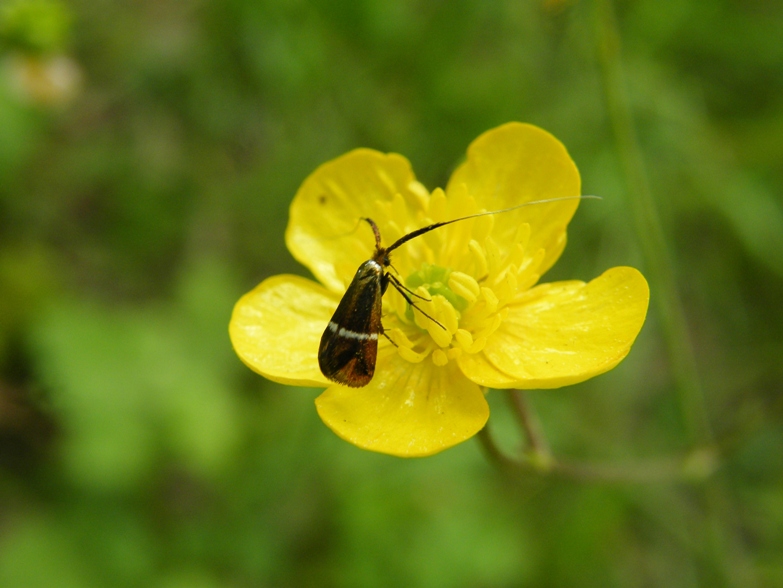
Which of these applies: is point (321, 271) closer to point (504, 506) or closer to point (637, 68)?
point (504, 506)

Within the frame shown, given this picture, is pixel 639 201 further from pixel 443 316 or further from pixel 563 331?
pixel 443 316

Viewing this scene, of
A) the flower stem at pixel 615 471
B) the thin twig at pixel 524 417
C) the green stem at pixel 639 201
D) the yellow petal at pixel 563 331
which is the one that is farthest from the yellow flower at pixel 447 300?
the green stem at pixel 639 201

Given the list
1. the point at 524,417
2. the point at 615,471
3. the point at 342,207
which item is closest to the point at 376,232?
the point at 342,207

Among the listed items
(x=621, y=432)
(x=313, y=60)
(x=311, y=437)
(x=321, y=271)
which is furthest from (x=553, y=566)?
(x=313, y=60)

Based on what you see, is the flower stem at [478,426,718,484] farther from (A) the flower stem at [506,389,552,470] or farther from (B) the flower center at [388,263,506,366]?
(B) the flower center at [388,263,506,366]

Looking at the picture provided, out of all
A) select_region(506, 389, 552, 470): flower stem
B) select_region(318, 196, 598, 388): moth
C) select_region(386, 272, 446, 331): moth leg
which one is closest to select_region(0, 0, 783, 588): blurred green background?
select_region(506, 389, 552, 470): flower stem

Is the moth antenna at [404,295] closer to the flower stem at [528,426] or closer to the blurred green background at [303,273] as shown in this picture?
the flower stem at [528,426]

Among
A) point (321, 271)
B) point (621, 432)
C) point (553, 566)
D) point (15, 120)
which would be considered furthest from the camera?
point (15, 120)
